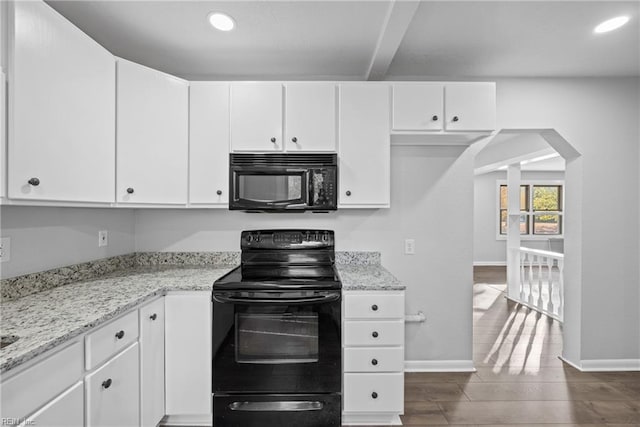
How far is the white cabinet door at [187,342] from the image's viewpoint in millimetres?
2039

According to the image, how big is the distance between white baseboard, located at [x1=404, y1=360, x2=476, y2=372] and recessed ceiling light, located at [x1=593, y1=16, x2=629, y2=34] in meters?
2.57

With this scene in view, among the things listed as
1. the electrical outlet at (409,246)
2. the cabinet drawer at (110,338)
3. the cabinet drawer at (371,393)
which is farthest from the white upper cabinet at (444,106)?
the cabinet drawer at (110,338)

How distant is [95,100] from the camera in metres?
1.85

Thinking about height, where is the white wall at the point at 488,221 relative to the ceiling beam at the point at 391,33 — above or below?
below

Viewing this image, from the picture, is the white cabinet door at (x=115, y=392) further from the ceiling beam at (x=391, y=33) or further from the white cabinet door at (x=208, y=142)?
the ceiling beam at (x=391, y=33)

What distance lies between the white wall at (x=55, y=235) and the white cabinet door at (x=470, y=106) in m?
2.53

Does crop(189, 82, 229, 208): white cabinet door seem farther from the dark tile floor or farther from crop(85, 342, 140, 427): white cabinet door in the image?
the dark tile floor

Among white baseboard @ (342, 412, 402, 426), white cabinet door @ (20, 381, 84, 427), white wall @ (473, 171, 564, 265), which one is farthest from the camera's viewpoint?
white wall @ (473, 171, 564, 265)

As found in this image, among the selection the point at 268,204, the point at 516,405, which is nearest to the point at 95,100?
the point at 268,204

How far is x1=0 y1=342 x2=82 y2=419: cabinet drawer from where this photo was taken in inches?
40.9

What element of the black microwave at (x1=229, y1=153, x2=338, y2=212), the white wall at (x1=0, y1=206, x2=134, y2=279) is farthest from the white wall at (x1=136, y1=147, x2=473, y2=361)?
the white wall at (x1=0, y1=206, x2=134, y2=279)

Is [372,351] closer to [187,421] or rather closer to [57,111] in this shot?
[187,421]

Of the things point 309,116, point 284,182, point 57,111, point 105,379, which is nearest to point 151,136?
point 57,111

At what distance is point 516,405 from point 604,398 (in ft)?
2.33
